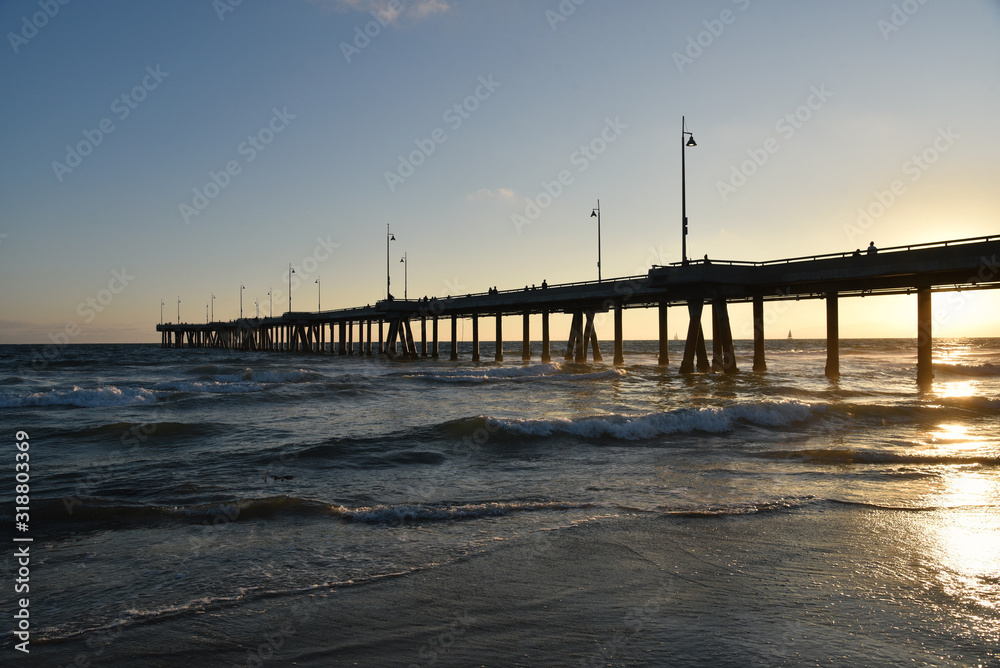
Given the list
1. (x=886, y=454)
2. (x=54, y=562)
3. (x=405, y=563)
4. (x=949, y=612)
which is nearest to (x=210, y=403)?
(x=54, y=562)

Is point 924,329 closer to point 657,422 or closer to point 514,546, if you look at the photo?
point 657,422

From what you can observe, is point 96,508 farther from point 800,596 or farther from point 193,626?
point 800,596

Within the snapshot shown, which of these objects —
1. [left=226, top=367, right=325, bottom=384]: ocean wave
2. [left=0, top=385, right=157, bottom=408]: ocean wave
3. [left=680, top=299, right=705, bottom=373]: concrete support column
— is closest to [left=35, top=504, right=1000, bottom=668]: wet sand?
[left=0, top=385, right=157, bottom=408]: ocean wave

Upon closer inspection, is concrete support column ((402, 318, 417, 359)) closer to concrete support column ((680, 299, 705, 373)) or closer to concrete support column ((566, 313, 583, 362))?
concrete support column ((566, 313, 583, 362))

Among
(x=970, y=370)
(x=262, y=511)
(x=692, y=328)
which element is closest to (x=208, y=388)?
(x=262, y=511)

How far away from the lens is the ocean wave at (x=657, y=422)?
15828 millimetres

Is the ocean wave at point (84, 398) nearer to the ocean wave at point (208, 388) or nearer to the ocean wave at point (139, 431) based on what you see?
the ocean wave at point (208, 388)

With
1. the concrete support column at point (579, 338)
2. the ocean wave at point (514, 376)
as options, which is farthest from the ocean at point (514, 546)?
the concrete support column at point (579, 338)

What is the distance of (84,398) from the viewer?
25.4 meters

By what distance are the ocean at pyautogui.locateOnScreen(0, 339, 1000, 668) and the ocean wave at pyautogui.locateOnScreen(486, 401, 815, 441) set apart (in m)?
0.10

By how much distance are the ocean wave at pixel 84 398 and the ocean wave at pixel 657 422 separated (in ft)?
56.8

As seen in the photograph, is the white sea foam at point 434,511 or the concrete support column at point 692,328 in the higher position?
the concrete support column at point 692,328

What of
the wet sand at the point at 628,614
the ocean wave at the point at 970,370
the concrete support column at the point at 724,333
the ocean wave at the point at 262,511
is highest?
the concrete support column at the point at 724,333

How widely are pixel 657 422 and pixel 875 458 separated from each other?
524cm
